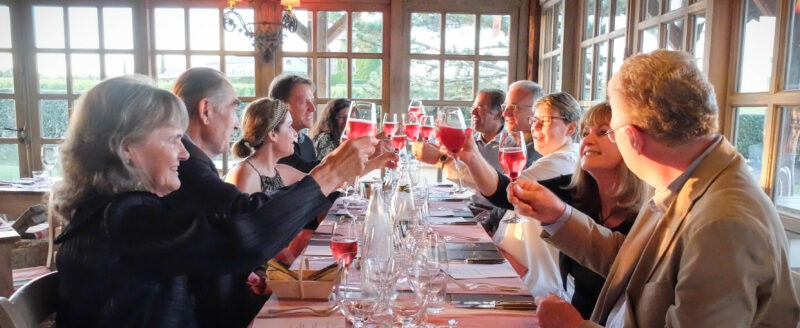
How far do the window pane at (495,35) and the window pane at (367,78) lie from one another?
3.08 ft

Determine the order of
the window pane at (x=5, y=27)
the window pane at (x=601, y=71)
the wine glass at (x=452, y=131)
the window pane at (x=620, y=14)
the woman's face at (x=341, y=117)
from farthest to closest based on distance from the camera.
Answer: the window pane at (x=5, y=27)
the woman's face at (x=341, y=117)
the window pane at (x=601, y=71)
the window pane at (x=620, y=14)
the wine glass at (x=452, y=131)

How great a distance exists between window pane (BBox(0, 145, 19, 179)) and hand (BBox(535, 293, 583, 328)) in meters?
5.26

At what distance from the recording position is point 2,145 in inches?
194

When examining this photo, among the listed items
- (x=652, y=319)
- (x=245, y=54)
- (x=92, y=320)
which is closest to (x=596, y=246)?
(x=652, y=319)

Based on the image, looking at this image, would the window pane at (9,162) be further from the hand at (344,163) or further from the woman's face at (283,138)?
the hand at (344,163)

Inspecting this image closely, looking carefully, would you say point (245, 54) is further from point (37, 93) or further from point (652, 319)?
point (652, 319)

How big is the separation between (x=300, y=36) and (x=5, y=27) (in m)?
2.55

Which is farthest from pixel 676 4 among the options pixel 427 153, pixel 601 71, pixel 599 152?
pixel 427 153

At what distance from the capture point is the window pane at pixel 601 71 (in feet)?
11.5

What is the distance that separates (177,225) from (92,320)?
0.28m

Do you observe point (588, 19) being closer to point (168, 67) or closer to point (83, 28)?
point (168, 67)

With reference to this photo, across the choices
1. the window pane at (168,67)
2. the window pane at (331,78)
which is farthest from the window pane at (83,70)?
the window pane at (331,78)

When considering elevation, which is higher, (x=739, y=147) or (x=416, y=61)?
(x=416, y=61)

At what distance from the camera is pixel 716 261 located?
3.13 ft
